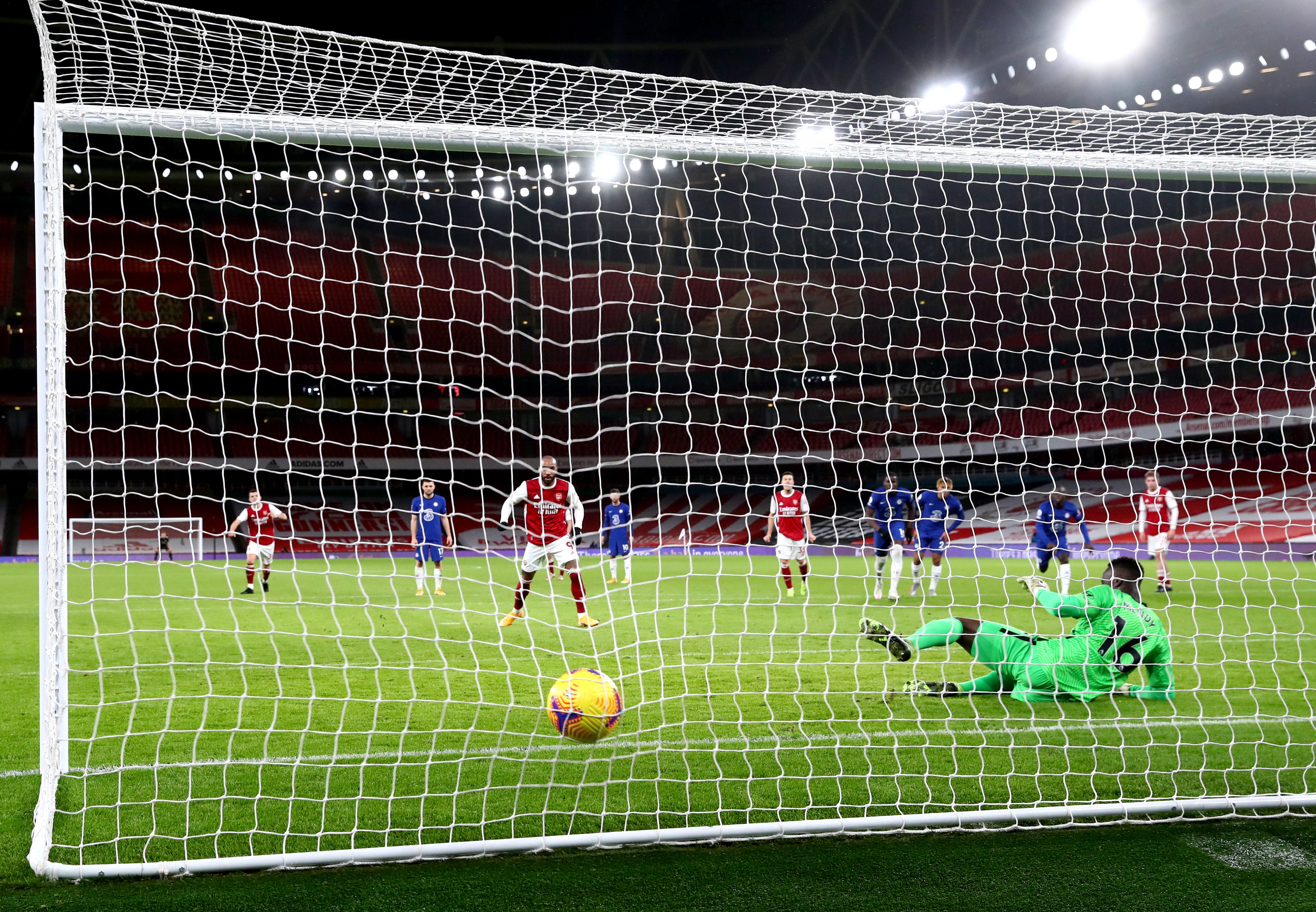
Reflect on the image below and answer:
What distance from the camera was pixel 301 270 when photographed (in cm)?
2658

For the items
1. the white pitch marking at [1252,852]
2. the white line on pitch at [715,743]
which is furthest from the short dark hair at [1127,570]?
the white pitch marking at [1252,852]

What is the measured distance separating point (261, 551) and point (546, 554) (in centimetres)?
451

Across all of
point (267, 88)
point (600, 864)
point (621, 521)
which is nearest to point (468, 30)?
point (621, 521)

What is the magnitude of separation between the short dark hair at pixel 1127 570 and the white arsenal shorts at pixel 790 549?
213 inches

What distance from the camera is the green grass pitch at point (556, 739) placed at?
346cm

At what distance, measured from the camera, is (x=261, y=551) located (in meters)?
11.2

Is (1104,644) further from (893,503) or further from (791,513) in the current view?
(893,503)

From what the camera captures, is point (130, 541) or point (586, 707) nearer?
point (586, 707)

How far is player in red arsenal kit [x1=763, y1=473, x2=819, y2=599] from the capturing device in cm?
1110

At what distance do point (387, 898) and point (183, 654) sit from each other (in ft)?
17.3

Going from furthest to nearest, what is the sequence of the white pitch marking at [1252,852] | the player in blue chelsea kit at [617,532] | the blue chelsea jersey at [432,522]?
the player in blue chelsea kit at [617,532] → the blue chelsea jersey at [432,522] → the white pitch marking at [1252,852]

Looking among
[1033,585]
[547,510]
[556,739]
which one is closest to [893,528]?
[547,510]

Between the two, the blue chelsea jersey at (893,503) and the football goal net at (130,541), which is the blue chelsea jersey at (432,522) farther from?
the football goal net at (130,541)

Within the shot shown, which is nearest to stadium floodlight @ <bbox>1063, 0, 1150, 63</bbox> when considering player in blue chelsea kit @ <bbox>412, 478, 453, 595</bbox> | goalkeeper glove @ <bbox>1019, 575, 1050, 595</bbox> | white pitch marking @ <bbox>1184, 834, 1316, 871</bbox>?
player in blue chelsea kit @ <bbox>412, 478, 453, 595</bbox>
